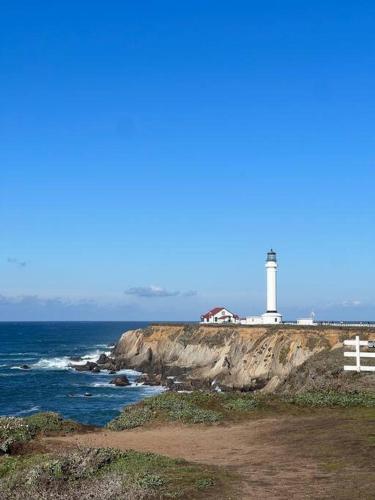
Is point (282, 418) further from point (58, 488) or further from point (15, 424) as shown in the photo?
point (58, 488)

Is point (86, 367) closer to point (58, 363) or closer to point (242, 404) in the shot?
point (58, 363)

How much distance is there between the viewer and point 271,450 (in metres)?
16.8

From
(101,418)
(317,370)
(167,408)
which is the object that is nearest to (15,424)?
(167,408)

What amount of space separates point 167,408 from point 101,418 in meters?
21.5

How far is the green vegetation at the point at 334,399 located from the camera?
23234 millimetres

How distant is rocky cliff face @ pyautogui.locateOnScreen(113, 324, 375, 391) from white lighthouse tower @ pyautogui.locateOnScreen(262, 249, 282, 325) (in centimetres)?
499

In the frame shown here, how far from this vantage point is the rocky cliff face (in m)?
55.2

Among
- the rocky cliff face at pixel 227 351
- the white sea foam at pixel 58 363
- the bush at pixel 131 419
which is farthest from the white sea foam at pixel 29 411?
the white sea foam at pixel 58 363

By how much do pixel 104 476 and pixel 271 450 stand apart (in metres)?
5.14

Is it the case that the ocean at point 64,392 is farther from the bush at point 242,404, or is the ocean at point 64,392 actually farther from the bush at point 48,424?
the bush at point 48,424

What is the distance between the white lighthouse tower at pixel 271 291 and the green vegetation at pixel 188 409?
51.3 m

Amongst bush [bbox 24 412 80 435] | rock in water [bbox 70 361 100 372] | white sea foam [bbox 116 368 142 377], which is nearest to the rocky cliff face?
white sea foam [bbox 116 368 142 377]

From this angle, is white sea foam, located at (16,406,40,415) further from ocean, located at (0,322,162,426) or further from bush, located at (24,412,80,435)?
bush, located at (24,412,80,435)

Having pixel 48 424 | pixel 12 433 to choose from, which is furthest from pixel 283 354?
pixel 12 433
